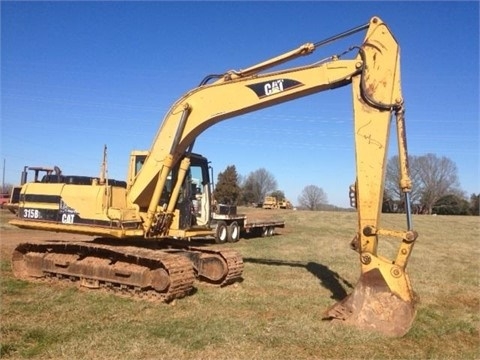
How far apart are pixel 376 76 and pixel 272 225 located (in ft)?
57.9

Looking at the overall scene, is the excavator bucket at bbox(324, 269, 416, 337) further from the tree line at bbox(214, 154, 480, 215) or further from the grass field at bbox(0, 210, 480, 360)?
the tree line at bbox(214, 154, 480, 215)

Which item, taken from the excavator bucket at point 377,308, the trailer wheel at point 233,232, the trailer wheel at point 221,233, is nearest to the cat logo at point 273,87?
the excavator bucket at point 377,308

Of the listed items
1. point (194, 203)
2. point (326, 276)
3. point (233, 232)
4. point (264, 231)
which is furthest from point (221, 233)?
point (326, 276)

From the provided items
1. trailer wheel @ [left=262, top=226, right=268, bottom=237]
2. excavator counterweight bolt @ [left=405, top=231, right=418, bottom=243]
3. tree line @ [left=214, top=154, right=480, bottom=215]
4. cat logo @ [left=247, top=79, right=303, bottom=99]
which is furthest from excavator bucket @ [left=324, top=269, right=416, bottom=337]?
tree line @ [left=214, top=154, right=480, bottom=215]

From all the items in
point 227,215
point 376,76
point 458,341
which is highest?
point 376,76

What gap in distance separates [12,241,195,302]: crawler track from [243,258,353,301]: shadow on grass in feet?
10.3

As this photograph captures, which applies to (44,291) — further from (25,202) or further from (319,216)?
(319,216)

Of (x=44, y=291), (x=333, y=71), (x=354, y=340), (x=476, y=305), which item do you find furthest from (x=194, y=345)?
(x=476, y=305)

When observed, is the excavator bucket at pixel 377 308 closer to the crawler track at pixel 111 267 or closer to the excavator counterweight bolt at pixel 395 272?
the excavator counterweight bolt at pixel 395 272

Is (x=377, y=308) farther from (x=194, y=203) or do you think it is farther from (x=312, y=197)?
(x=312, y=197)

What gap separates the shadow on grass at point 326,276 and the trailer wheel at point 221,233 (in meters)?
5.46

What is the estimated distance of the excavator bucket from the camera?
726 centimetres

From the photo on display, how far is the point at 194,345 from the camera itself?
21.3 feet

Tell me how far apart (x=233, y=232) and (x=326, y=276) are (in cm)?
958
